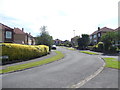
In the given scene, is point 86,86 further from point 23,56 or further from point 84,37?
point 84,37

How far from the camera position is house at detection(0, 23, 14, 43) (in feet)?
108

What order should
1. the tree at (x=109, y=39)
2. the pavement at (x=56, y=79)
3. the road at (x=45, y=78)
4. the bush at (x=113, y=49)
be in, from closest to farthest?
the pavement at (x=56, y=79) < the road at (x=45, y=78) < the bush at (x=113, y=49) < the tree at (x=109, y=39)

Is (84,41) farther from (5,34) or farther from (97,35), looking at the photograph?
(5,34)

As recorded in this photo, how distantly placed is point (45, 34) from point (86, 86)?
27.3 meters

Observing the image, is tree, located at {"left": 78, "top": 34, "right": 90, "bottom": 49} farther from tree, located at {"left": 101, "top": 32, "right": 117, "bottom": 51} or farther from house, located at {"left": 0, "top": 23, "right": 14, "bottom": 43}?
house, located at {"left": 0, "top": 23, "right": 14, "bottom": 43}

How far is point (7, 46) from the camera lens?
16719 mm

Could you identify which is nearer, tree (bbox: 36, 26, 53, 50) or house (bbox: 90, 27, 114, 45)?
tree (bbox: 36, 26, 53, 50)

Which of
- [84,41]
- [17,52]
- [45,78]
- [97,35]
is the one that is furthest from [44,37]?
[97,35]

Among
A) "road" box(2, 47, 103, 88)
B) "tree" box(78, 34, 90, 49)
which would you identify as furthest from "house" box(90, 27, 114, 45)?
"road" box(2, 47, 103, 88)

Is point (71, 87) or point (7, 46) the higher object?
point (7, 46)

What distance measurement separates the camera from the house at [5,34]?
32781 mm

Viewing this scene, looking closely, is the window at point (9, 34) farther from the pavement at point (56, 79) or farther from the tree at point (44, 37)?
the pavement at point (56, 79)

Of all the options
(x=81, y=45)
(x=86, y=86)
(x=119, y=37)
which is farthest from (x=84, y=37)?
(x=86, y=86)

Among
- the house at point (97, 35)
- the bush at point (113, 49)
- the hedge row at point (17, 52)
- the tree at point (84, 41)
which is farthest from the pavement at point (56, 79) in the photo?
the house at point (97, 35)
